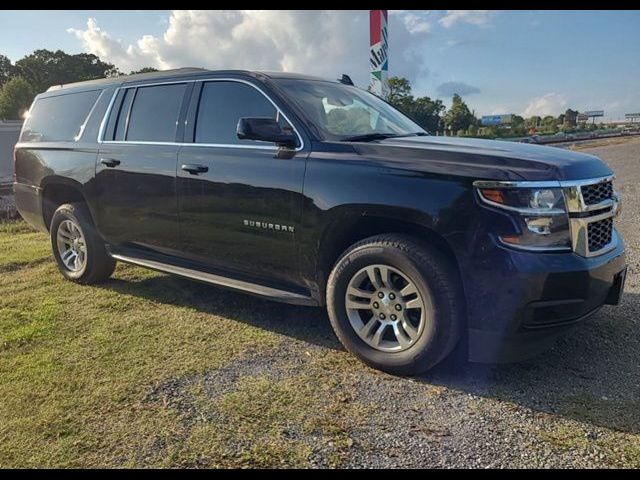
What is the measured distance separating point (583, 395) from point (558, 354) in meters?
0.56

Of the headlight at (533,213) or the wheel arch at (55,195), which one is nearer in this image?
the headlight at (533,213)

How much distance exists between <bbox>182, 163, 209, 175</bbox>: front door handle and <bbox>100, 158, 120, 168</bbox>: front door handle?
0.92 meters

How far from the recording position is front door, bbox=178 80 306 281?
365 centimetres

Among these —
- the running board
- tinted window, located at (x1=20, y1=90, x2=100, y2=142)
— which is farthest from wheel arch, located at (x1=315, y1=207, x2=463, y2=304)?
tinted window, located at (x1=20, y1=90, x2=100, y2=142)

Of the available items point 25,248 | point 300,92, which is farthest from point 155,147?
point 25,248

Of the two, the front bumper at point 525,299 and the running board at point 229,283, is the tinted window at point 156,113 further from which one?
the front bumper at point 525,299

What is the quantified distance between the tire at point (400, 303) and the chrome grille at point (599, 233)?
81 cm

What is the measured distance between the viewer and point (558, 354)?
11.6 ft

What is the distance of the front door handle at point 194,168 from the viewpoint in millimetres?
4062

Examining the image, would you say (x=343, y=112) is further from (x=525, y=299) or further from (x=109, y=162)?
(x=109, y=162)

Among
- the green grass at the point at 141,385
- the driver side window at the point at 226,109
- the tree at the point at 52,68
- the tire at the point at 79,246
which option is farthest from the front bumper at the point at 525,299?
the tree at the point at 52,68

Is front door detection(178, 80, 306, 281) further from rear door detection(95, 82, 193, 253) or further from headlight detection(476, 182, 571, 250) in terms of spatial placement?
headlight detection(476, 182, 571, 250)

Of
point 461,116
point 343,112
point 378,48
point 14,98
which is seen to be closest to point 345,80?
point 343,112
